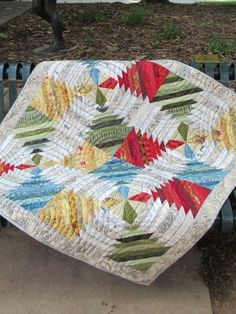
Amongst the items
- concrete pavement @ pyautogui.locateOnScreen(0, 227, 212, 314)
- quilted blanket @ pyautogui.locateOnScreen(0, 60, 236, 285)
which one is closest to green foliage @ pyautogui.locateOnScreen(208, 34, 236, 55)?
quilted blanket @ pyautogui.locateOnScreen(0, 60, 236, 285)

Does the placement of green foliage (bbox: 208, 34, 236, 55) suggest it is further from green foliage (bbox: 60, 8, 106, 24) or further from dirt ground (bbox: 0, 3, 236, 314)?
green foliage (bbox: 60, 8, 106, 24)

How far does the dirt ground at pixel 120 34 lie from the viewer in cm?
537

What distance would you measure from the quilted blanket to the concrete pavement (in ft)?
0.62

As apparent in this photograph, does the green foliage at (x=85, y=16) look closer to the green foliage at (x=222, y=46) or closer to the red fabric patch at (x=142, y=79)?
the green foliage at (x=222, y=46)

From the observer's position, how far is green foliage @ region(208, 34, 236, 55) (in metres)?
5.40

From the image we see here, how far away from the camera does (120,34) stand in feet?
20.4

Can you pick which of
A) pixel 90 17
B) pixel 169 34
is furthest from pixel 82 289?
pixel 90 17

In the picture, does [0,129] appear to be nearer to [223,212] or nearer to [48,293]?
[48,293]

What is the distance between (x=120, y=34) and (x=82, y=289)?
4390 mm

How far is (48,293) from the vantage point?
7.75 ft

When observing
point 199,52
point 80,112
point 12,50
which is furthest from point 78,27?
point 80,112

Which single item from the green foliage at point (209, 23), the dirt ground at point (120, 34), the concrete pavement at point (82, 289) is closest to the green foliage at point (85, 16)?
the dirt ground at point (120, 34)

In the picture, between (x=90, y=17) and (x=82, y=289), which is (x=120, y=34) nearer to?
(x=90, y=17)

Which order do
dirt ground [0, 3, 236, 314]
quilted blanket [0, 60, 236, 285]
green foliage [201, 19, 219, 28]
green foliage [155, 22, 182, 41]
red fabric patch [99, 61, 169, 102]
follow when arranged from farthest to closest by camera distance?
green foliage [201, 19, 219, 28] → green foliage [155, 22, 182, 41] → dirt ground [0, 3, 236, 314] → red fabric patch [99, 61, 169, 102] → quilted blanket [0, 60, 236, 285]
